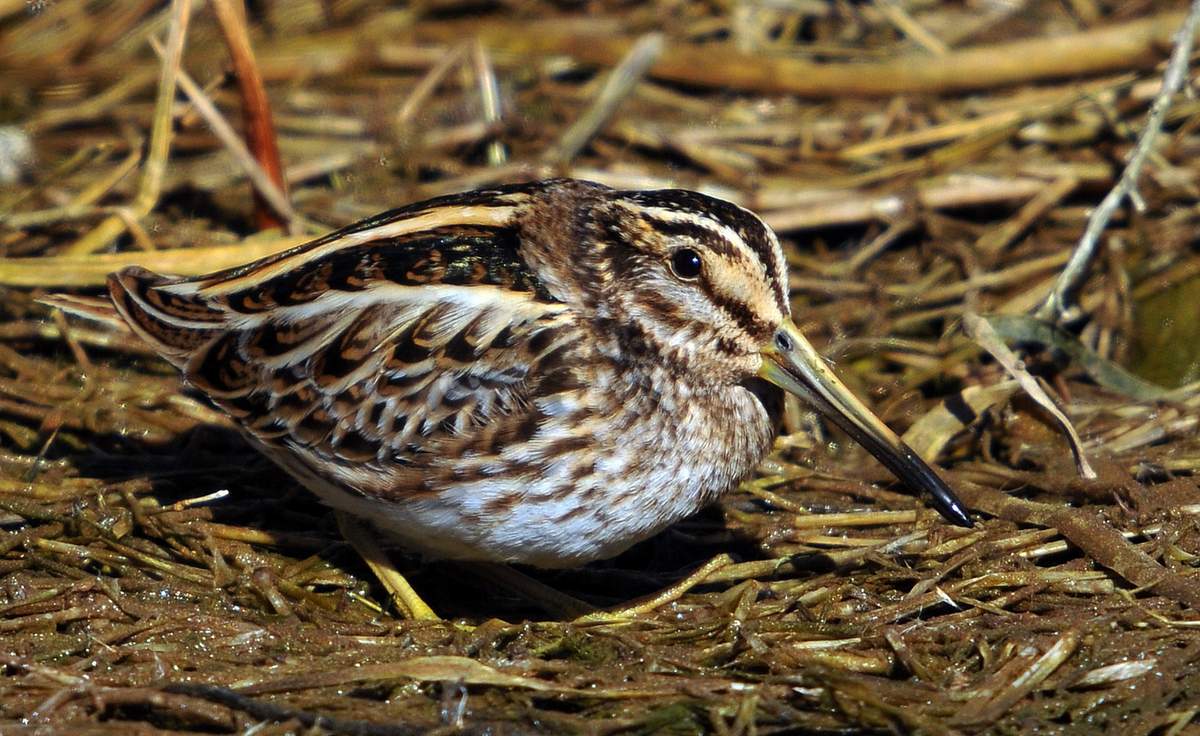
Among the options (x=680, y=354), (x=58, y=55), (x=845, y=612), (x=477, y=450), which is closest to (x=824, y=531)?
(x=845, y=612)

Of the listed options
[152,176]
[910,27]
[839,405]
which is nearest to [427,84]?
[152,176]

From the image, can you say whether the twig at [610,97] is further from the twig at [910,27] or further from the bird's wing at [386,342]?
the bird's wing at [386,342]

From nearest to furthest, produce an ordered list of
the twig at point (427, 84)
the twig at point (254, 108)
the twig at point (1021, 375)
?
the twig at point (1021, 375)
the twig at point (254, 108)
the twig at point (427, 84)

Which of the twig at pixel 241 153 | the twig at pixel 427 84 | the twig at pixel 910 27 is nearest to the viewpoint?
the twig at pixel 241 153

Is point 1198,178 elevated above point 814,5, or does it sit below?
below

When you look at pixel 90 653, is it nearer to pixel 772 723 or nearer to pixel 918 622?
pixel 772 723

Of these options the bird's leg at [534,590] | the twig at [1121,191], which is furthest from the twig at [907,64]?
the bird's leg at [534,590]

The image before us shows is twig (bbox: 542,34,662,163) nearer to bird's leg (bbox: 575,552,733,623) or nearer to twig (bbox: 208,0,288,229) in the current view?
twig (bbox: 208,0,288,229)
